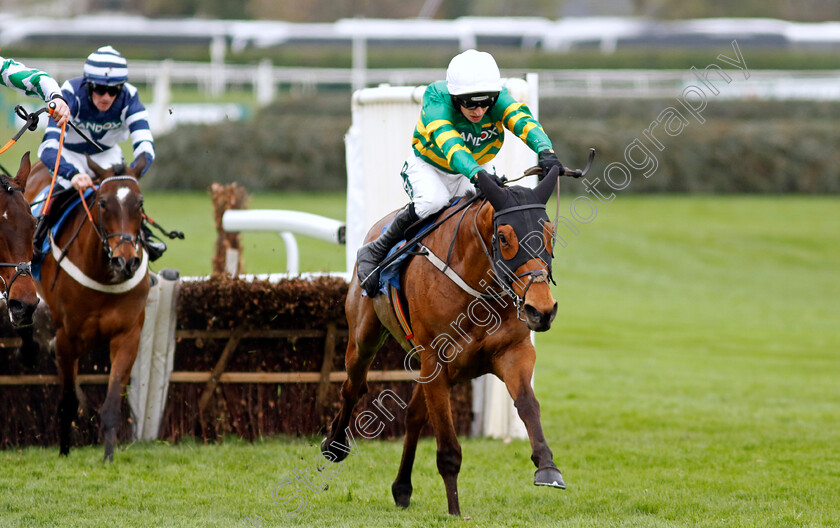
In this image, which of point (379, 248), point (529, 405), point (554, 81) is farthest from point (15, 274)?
point (554, 81)

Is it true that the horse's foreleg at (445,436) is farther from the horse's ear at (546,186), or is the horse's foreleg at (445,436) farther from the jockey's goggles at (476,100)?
the jockey's goggles at (476,100)

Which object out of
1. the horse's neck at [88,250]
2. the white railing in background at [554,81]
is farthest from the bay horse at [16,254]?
the white railing in background at [554,81]

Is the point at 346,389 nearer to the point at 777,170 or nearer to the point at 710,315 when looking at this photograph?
the point at 710,315

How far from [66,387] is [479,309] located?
10.5 ft

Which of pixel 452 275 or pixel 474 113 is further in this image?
pixel 474 113

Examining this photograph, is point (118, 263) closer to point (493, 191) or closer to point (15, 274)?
point (15, 274)

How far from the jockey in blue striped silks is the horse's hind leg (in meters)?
1.80

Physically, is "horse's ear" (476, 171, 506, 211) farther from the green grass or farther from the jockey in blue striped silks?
the jockey in blue striped silks

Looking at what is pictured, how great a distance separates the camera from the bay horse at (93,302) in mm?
6758

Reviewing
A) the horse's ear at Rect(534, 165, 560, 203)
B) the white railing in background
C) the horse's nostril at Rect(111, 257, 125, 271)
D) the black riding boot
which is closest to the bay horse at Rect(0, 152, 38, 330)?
the horse's nostril at Rect(111, 257, 125, 271)

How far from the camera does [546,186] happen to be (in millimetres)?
4992

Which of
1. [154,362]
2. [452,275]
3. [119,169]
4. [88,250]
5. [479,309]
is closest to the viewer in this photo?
[479,309]

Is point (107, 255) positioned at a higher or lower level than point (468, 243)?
lower

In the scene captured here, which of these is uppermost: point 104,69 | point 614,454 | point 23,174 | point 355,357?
point 104,69
